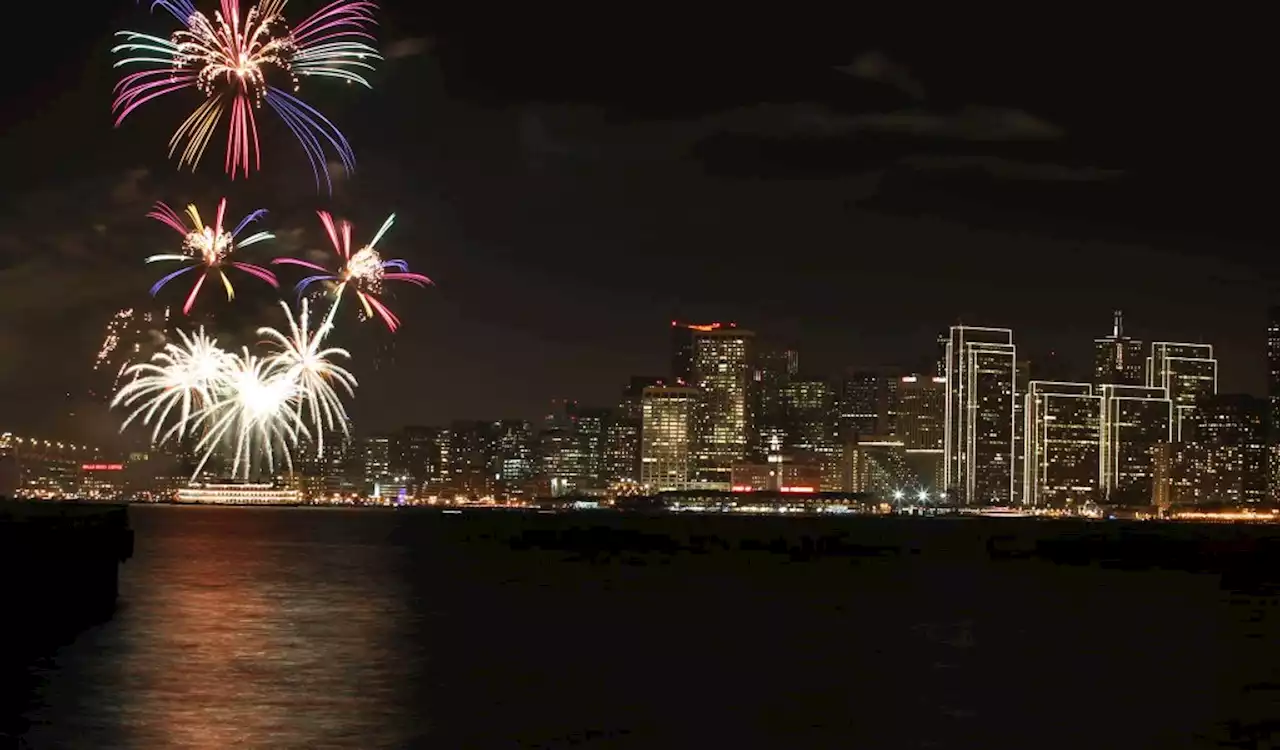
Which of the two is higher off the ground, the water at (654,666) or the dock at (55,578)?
the dock at (55,578)

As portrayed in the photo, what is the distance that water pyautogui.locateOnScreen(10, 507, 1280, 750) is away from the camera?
3631 cm

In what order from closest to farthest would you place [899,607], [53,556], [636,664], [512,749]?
[512,749]
[636,664]
[53,556]
[899,607]

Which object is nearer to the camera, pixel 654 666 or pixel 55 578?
pixel 654 666

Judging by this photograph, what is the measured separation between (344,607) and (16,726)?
38.3m

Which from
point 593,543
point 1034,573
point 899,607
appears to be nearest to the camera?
point 899,607

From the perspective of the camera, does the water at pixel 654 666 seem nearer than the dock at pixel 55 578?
Yes

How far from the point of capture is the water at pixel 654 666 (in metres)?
36.3

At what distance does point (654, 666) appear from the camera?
49500 mm

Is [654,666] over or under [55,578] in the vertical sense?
under

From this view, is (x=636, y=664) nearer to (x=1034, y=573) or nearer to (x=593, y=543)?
(x=1034, y=573)

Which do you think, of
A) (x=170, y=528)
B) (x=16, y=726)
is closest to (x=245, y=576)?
(x=16, y=726)

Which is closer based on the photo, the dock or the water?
the water

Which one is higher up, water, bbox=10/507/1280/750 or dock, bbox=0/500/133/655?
dock, bbox=0/500/133/655

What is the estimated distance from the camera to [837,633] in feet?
200
